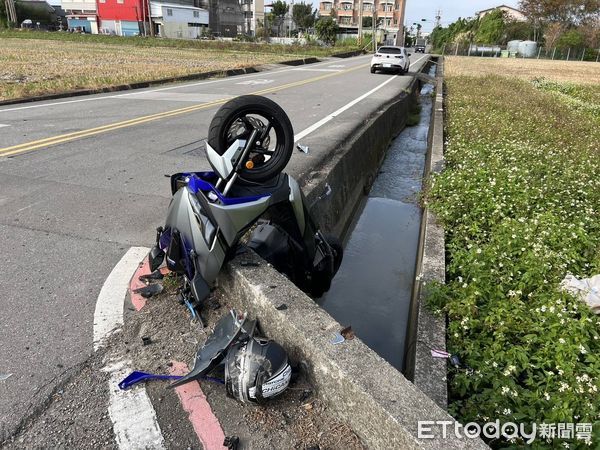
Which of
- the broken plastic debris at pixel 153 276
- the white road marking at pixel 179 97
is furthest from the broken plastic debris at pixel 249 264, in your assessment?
the white road marking at pixel 179 97

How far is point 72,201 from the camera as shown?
4.96 m

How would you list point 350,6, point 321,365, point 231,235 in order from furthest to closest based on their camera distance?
point 350,6
point 231,235
point 321,365

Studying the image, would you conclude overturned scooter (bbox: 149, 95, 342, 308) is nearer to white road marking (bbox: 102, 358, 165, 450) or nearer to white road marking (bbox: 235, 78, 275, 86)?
white road marking (bbox: 102, 358, 165, 450)

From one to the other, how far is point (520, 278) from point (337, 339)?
7.08 feet

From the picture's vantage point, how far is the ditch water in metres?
4.57

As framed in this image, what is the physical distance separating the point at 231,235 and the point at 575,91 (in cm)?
2189

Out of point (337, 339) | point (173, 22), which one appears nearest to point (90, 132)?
A: point (337, 339)

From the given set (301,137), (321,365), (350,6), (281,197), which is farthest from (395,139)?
(350,6)

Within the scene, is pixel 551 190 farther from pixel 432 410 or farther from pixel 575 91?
pixel 575 91

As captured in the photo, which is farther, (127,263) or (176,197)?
(127,263)

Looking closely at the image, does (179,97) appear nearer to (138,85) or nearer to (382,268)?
(138,85)

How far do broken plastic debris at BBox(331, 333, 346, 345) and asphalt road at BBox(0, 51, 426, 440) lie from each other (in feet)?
4.68

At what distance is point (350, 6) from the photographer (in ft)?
376

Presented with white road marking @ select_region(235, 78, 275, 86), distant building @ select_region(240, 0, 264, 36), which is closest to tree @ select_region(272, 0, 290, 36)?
distant building @ select_region(240, 0, 264, 36)
